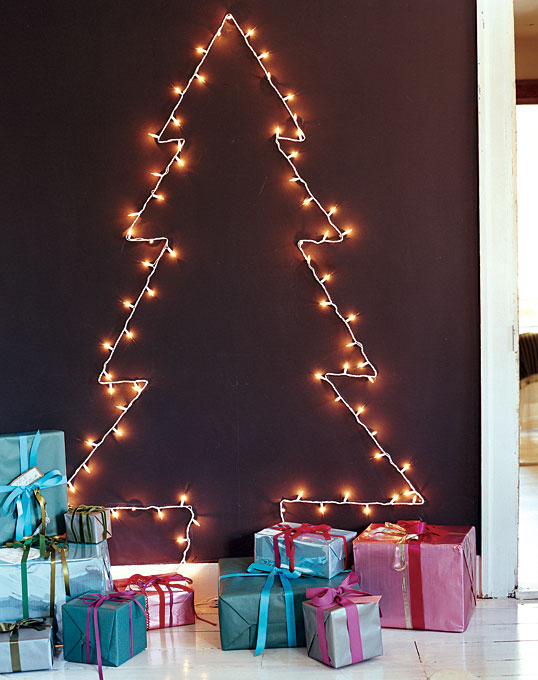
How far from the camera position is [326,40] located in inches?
97.9

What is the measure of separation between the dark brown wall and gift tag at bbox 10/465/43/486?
26 centimetres

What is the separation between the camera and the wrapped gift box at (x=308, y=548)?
7.37 feet

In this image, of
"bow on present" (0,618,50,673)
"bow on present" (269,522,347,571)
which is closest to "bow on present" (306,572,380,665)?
"bow on present" (269,522,347,571)

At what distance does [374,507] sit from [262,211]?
106cm

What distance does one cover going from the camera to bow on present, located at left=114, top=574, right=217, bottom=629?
2.29 metres

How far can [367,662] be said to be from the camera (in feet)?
6.68

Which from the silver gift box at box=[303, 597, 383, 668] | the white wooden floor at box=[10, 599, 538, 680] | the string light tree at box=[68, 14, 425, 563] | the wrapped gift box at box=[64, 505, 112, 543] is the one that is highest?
the string light tree at box=[68, 14, 425, 563]

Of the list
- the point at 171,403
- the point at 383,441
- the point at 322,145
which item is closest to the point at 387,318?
the point at 383,441

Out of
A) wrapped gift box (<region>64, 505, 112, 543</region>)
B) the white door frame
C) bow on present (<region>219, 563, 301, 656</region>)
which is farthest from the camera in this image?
the white door frame

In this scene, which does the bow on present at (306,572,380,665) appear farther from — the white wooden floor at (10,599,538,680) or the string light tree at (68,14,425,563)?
the string light tree at (68,14,425,563)

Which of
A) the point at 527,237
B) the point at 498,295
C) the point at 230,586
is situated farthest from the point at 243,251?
the point at 230,586

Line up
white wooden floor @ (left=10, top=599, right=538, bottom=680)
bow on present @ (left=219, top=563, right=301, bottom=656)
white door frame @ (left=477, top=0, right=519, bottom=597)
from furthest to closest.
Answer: white door frame @ (left=477, top=0, right=519, bottom=597) < bow on present @ (left=219, top=563, right=301, bottom=656) < white wooden floor @ (left=10, top=599, right=538, bottom=680)

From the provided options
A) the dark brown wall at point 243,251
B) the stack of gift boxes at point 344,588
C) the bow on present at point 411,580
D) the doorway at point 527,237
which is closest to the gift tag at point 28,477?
the dark brown wall at point 243,251

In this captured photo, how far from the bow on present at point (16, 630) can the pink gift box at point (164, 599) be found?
0.28 meters
